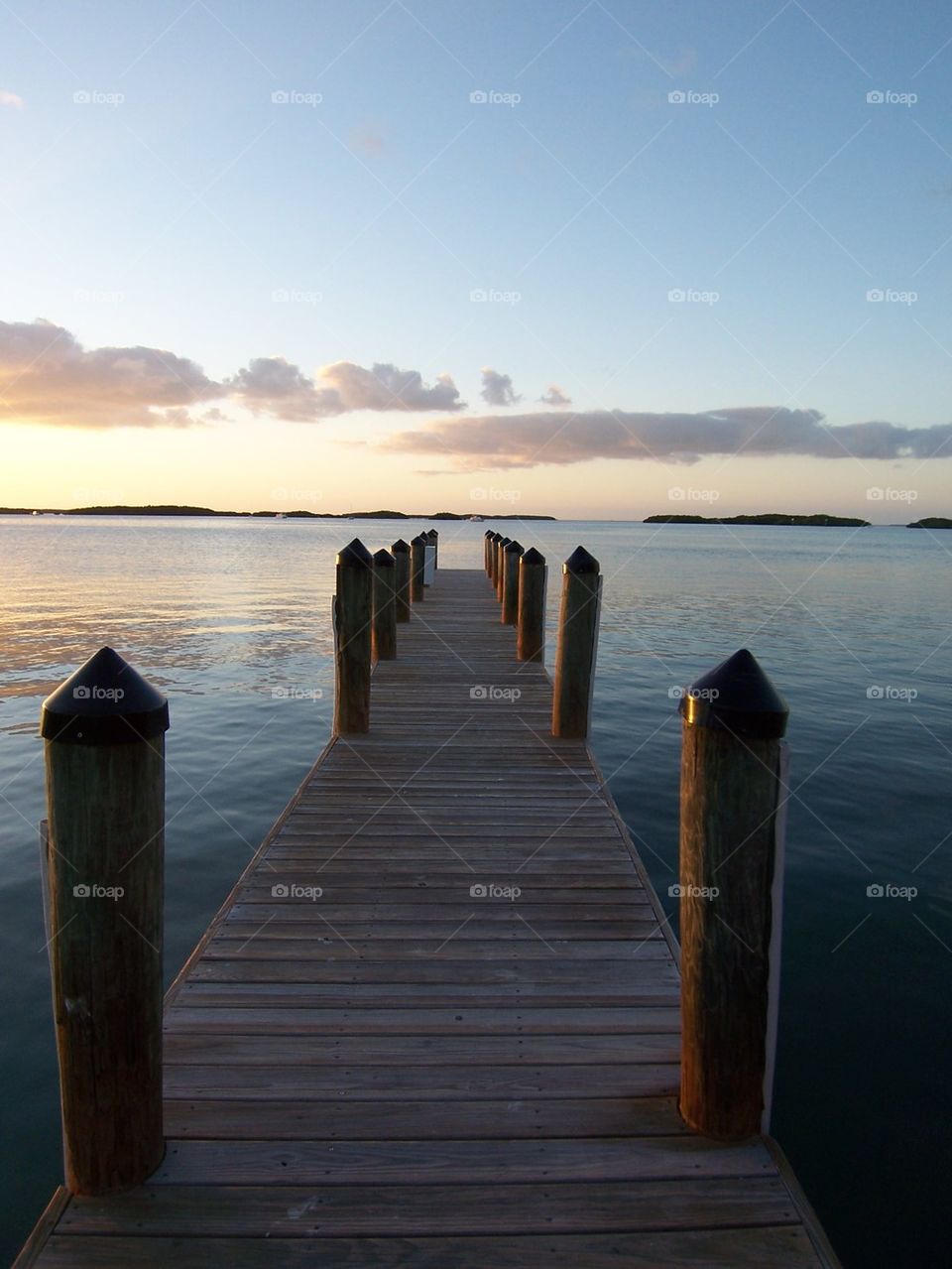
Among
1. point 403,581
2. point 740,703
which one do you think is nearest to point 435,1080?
point 740,703

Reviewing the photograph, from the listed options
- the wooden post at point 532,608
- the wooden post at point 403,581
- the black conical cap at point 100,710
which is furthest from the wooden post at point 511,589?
the black conical cap at point 100,710

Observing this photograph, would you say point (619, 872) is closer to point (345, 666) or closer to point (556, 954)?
point (556, 954)

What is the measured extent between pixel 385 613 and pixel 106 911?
32.1 feet

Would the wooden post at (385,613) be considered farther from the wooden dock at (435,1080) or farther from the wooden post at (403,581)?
the wooden dock at (435,1080)

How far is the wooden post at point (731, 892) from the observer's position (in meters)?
2.88

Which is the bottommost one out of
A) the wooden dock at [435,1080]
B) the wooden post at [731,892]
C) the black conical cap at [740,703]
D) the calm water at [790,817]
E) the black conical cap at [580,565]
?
the calm water at [790,817]

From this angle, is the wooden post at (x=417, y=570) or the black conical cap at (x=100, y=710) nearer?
the black conical cap at (x=100, y=710)

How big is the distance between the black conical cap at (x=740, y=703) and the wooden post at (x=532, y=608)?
8993mm

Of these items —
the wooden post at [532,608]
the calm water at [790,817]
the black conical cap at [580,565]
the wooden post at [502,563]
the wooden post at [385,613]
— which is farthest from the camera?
the wooden post at [502,563]

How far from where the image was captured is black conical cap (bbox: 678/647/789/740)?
2.86m

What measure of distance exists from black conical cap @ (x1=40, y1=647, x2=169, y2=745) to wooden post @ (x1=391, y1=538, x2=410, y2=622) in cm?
1309

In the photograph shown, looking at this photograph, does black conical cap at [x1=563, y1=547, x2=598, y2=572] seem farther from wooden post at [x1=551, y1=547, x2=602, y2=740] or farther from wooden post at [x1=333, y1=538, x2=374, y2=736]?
wooden post at [x1=333, y1=538, x2=374, y2=736]

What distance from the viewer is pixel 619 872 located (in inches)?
205

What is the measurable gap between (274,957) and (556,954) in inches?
58.0
